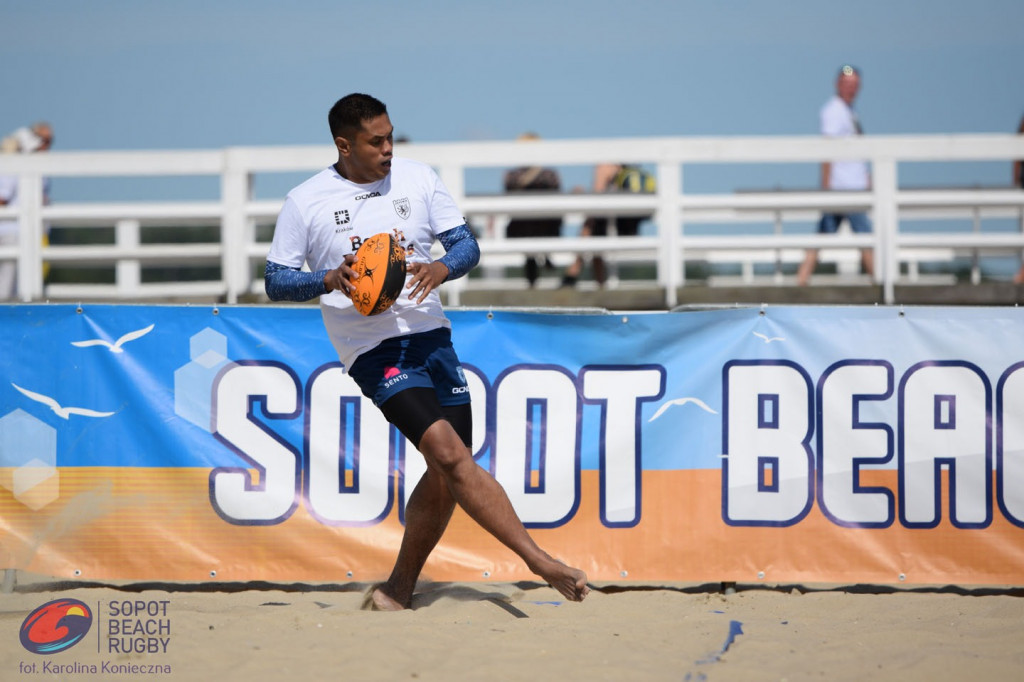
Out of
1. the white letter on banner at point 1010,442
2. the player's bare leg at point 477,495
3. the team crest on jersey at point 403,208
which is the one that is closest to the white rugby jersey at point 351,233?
the team crest on jersey at point 403,208

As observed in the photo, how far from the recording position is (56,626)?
4891 mm

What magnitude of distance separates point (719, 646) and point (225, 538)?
2646mm

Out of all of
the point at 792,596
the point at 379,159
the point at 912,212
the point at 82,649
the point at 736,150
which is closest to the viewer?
the point at 82,649

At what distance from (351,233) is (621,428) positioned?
5.98 ft

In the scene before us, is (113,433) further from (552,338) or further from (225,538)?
(552,338)

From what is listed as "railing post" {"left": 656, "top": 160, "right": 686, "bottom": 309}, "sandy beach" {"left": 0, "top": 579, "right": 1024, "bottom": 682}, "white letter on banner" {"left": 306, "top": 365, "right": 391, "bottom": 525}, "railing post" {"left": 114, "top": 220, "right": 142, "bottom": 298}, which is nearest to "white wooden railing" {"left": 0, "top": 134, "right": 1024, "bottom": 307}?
"railing post" {"left": 656, "top": 160, "right": 686, "bottom": 309}

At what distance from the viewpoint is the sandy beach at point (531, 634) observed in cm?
411

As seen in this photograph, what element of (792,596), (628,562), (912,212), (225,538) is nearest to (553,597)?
(628,562)

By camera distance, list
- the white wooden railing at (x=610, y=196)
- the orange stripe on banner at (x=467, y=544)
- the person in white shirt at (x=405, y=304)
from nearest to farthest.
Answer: the person in white shirt at (x=405, y=304) < the orange stripe on banner at (x=467, y=544) < the white wooden railing at (x=610, y=196)

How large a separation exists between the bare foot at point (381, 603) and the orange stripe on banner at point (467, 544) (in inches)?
18.4

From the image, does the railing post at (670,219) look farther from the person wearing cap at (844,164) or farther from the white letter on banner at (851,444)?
→ the white letter on banner at (851,444)

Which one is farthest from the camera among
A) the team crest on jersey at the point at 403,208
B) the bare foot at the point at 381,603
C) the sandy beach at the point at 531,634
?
the bare foot at the point at 381,603

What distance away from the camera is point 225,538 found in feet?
18.7

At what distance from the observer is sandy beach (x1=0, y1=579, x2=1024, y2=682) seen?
411 centimetres
